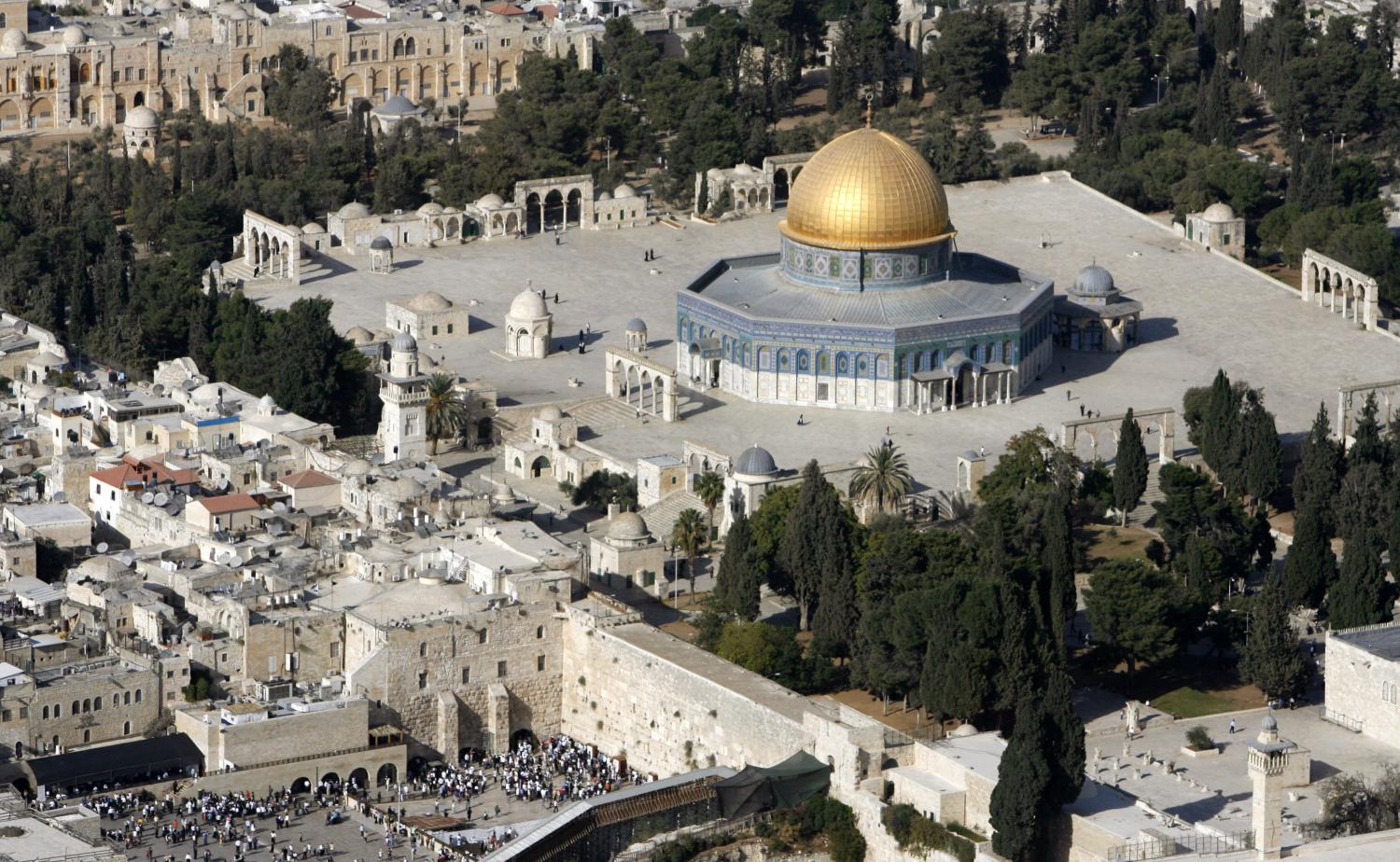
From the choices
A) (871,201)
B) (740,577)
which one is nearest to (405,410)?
(740,577)

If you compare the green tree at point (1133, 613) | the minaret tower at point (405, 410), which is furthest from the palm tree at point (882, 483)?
the minaret tower at point (405, 410)

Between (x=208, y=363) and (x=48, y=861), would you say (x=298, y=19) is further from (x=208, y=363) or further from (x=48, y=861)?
(x=48, y=861)

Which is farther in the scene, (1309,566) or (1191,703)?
(1309,566)

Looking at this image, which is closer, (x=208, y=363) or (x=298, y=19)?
(x=208, y=363)

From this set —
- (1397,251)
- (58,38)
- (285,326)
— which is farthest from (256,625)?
(58,38)

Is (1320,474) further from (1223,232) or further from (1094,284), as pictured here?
(1223,232)

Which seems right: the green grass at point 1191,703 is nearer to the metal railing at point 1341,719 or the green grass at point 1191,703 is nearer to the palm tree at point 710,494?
the metal railing at point 1341,719
